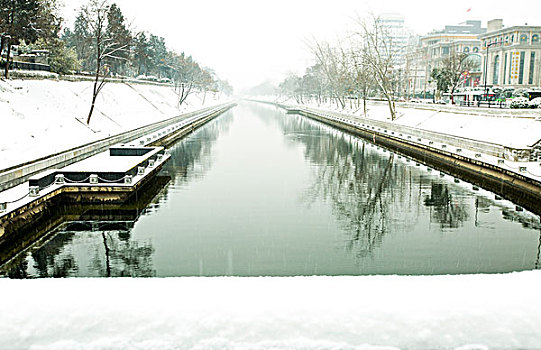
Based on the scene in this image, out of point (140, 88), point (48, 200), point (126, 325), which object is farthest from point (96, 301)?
point (140, 88)

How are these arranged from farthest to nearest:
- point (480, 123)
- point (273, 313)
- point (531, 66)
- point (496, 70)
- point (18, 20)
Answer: point (496, 70)
point (531, 66)
point (480, 123)
point (18, 20)
point (273, 313)

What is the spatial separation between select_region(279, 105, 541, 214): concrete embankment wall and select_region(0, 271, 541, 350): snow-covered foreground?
11.3 metres

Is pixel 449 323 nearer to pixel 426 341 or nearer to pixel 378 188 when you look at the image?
pixel 426 341

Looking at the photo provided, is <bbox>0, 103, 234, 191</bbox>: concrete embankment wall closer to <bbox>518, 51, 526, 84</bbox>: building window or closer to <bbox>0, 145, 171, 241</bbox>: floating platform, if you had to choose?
<bbox>0, 145, 171, 241</bbox>: floating platform

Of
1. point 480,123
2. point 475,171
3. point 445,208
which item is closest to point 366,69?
point 480,123

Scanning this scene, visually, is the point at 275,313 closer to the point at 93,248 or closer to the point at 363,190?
the point at 93,248

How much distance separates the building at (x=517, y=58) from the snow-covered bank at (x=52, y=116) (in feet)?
220

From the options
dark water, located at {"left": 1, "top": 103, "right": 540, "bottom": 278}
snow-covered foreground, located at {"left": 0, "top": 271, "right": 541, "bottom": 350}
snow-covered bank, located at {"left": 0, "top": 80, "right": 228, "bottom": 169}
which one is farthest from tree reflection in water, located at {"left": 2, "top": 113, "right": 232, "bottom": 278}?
snow-covered bank, located at {"left": 0, "top": 80, "right": 228, "bottom": 169}

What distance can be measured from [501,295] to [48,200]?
49.3ft

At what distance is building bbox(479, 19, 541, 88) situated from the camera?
90.9m

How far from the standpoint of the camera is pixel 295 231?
1623 cm

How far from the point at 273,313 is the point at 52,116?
1217 inches

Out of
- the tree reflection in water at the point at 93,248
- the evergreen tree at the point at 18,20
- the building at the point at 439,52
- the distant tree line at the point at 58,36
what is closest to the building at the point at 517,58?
the building at the point at 439,52

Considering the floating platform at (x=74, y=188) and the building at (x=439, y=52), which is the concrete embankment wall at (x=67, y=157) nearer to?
the floating platform at (x=74, y=188)
